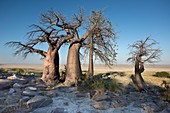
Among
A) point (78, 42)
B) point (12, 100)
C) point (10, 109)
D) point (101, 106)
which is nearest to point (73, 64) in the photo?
point (78, 42)

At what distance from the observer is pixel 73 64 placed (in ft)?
35.7

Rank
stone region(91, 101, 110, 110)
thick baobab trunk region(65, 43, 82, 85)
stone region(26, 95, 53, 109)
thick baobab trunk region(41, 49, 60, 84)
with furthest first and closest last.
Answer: thick baobab trunk region(41, 49, 60, 84) → thick baobab trunk region(65, 43, 82, 85) → stone region(91, 101, 110, 110) → stone region(26, 95, 53, 109)

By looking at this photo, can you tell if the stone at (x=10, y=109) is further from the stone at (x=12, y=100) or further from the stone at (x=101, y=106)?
the stone at (x=101, y=106)

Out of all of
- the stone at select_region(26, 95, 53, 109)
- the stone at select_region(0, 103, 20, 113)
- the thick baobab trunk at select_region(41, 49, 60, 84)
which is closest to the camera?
the stone at select_region(0, 103, 20, 113)

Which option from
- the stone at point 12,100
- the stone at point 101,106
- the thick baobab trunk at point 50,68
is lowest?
the stone at point 101,106

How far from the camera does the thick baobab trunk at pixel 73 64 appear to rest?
10781 mm

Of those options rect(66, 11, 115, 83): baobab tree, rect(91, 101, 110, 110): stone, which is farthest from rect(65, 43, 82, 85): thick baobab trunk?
rect(91, 101, 110, 110): stone

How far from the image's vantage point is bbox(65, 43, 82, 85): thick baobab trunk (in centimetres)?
1078

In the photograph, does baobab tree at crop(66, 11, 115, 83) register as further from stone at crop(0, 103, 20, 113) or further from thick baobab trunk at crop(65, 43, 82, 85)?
stone at crop(0, 103, 20, 113)

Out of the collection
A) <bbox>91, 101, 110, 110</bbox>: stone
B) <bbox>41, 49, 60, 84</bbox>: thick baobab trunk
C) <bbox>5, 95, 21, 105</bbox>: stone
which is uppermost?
<bbox>41, 49, 60, 84</bbox>: thick baobab trunk

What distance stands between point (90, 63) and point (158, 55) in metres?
4.22

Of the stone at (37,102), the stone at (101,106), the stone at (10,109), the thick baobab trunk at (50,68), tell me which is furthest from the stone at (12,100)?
the thick baobab trunk at (50,68)

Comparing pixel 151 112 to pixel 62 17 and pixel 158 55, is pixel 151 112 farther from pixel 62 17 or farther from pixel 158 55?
pixel 62 17

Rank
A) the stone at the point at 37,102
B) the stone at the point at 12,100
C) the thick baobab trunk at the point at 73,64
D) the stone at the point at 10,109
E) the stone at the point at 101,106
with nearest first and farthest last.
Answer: the stone at the point at 10,109 → the stone at the point at 37,102 → the stone at the point at 101,106 → the stone at the point at 12,100 → the thick baobab trunk at the point at 73,64
